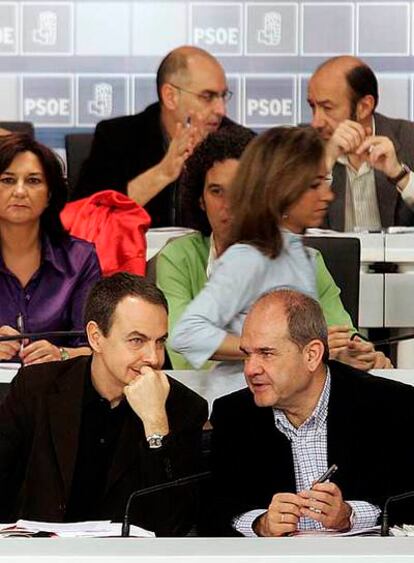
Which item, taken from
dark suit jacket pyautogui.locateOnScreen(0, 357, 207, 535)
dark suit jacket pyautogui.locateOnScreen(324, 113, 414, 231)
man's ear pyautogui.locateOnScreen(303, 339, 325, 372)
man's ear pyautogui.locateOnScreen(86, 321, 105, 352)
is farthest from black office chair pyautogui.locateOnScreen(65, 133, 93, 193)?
man's ear pyautogui.locateOnScreen(303, 339, 325, 372)

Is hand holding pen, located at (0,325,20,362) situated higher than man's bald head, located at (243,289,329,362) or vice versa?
man's bald head, located at (243,289,329,362)

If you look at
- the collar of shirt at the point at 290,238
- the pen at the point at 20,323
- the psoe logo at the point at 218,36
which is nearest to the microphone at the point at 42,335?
the pen at the point at 20,323

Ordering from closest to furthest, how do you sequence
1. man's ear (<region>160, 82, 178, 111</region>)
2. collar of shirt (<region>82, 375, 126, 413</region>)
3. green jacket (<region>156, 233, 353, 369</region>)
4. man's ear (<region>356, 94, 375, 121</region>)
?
collar of shirt (<region>82, 375, 126, 413</region>), green jacket (<region>156, 233, 353, 369</region>), man's ear (<region>356, 94, 375, 121</region>), man's ear (<region>160, 82, 178, 111</region>)

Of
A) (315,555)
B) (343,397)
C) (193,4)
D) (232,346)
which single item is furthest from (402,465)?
(193,4)

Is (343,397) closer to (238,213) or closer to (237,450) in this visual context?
(237,450)

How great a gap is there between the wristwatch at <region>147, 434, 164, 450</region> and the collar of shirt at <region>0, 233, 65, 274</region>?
1121 mm

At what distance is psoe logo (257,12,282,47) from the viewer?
23.3 feet

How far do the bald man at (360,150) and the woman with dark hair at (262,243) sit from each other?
128 cm

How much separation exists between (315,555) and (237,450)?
1.68 meters

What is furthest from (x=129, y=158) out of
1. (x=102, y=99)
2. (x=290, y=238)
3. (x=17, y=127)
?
(x=290, y=238)

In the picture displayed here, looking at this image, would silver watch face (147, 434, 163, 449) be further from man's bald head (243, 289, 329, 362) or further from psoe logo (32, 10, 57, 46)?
psoe logo (32, 10, 57, 46)

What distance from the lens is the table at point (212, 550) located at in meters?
1.50

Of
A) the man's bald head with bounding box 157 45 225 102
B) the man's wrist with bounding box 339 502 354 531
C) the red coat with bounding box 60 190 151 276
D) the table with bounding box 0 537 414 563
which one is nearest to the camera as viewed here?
the table with bounding box 0 537 414 563

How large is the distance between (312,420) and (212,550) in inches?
66.1
